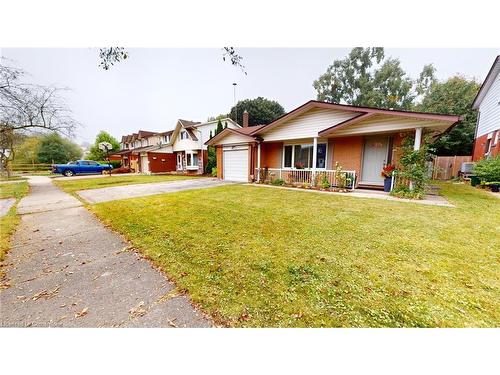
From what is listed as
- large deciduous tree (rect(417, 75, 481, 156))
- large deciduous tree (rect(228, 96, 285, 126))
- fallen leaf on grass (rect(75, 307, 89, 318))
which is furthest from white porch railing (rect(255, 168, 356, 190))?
large deciduous tree (rect(228, 96, 285, 126))

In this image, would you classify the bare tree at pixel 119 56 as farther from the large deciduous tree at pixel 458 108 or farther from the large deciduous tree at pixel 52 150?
the large deciduous tree at pixel 52 150

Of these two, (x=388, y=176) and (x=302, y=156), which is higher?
(x=302, y=156)

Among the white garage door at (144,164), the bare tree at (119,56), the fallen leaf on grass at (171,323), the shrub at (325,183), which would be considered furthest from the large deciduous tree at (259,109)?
the fallen leaf on grass at (171,323)

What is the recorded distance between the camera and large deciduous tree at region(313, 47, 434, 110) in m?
26.1

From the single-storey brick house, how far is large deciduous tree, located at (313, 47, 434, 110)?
67.4ft

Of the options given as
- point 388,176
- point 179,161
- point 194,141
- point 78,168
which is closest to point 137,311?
point 388,176

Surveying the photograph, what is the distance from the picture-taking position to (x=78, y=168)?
69.8ft

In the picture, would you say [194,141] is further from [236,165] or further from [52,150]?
[52,150]

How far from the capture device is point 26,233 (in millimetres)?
4262

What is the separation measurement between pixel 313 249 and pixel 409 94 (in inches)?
1314

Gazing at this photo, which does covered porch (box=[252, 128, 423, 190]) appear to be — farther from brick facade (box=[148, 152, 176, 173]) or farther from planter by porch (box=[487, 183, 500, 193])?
brick facade (box=[148, 152, 176, 173])

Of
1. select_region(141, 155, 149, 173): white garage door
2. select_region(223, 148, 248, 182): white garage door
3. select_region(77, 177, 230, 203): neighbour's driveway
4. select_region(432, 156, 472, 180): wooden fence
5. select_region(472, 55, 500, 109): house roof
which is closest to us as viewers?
select_region(77, 177, 230, 203): neighbour's driveway

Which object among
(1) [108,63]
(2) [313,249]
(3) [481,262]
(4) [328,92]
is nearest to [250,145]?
(1) [108,63]

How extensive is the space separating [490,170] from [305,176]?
784 cm
